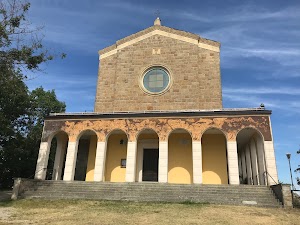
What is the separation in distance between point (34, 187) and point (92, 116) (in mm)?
5655

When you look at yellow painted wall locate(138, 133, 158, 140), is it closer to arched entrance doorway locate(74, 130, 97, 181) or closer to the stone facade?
the stone facade

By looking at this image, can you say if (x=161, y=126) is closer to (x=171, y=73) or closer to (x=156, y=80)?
(x=156, y=80)

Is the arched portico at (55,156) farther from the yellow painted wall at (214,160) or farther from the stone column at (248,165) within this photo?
the stone column at (248,165)

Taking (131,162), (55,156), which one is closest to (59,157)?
(55,156)

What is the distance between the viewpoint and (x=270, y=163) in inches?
606

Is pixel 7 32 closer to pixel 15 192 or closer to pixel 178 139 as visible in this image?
pixel 15 192

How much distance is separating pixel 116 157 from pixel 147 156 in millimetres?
2273

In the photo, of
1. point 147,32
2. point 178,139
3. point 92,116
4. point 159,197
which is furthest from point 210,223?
point 147,32

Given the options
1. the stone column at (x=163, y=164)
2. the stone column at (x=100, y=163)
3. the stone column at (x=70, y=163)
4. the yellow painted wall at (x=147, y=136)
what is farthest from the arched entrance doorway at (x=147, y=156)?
the stone column at (x=70, y=163)

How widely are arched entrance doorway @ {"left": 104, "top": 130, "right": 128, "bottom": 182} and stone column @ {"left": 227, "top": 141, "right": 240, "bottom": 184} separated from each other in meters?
7.36

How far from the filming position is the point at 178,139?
19000mm

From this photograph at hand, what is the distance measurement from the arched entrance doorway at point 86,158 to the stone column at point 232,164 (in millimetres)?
9632

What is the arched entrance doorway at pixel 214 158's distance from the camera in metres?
18.1

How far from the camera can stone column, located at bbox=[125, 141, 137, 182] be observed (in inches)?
648
